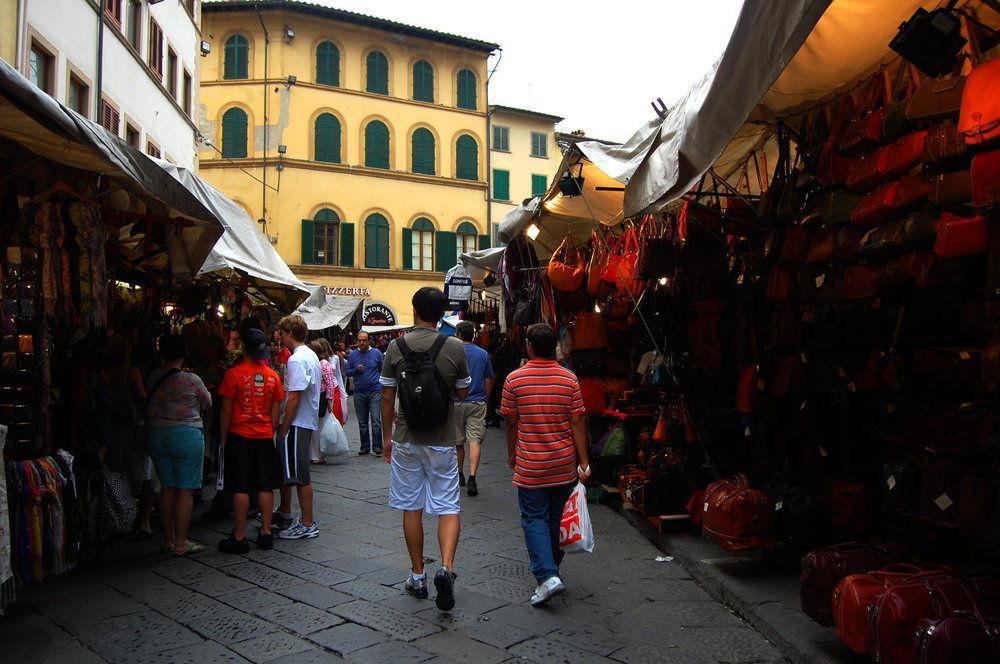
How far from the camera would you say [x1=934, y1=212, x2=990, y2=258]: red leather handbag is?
3.20m

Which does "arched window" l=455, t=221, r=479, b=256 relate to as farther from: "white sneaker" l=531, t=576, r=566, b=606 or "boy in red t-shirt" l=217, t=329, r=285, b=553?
"white sneaker" l=531, t=576, r=566, b=606

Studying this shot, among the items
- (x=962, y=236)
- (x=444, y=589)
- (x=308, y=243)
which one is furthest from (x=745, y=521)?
(x=308, y=243)

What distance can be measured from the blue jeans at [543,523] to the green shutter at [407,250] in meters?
27.2

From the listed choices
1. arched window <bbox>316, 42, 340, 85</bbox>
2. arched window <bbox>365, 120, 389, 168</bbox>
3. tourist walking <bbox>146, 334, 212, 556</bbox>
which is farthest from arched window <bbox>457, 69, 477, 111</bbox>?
tourist walking <bbox>146, 334, 212, 556</bbox>

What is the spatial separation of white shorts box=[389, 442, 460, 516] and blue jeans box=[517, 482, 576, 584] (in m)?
0.43

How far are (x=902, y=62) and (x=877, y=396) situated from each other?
1.85m

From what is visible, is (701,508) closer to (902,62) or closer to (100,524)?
(902,62)

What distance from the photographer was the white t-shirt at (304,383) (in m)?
6.04

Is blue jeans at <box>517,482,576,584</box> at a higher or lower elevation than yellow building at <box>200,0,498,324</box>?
lower

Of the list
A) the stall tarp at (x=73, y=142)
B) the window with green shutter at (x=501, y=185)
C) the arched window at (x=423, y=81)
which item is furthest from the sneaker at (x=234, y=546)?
the window with green shutter at (x=501, y=185)

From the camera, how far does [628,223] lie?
7.63 metres

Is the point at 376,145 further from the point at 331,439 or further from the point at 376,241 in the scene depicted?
the point at 331,439

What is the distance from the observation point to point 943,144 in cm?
349

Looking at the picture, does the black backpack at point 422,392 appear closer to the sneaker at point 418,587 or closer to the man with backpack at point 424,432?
the man with backpack at point 424,432
